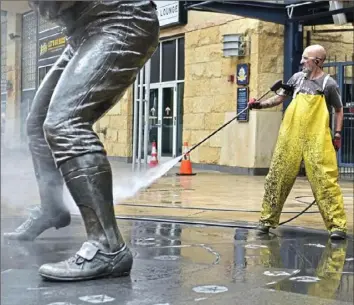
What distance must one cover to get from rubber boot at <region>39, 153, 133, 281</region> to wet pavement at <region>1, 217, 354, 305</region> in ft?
0.21

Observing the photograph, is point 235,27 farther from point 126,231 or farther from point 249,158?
point 126,231

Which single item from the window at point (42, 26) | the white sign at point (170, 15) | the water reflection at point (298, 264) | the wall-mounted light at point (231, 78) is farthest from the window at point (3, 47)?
the white sign at point (170, 15)

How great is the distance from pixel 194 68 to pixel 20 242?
38.2 feet

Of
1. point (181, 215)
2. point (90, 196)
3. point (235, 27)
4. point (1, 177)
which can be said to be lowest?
point (181, 215)

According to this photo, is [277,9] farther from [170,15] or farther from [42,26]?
[42,26]

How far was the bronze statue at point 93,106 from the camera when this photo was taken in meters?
2.83

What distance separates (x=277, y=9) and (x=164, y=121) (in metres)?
4.52

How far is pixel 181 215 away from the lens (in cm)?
629

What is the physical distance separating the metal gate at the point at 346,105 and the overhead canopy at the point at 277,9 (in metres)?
0.90

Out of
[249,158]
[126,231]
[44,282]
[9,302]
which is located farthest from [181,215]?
[249,158]

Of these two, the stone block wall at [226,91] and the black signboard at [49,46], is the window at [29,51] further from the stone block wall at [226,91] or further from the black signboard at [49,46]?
the stone block wall at [226,91]

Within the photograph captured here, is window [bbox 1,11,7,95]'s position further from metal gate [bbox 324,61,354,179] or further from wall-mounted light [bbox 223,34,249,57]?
wall-mounted light [bbox 223,34,249,57]

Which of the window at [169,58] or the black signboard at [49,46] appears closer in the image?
the black signboard at [49,46]

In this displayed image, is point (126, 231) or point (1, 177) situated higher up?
point (1, 177)
